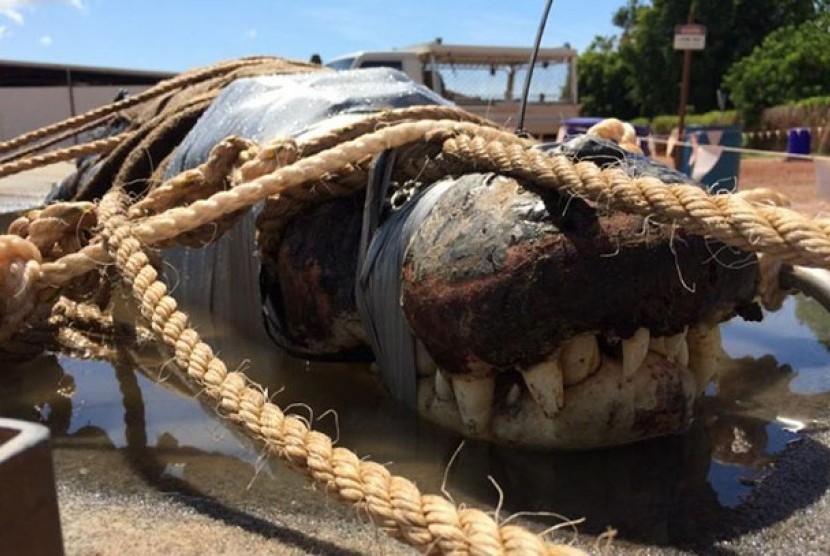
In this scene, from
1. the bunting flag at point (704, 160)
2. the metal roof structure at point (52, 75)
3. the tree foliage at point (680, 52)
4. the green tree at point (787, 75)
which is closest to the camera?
the bunting flag at point (704, 160)

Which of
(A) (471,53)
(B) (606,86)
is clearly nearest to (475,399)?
(A) (471,53)

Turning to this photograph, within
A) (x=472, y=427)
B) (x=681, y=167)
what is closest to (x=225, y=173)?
(x=472, y=427)

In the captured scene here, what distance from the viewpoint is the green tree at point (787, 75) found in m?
24.7

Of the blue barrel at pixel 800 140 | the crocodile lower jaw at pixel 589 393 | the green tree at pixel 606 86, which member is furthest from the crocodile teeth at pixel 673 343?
the green tree at pixel 606 86

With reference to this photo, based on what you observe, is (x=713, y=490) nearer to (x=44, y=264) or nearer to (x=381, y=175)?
(x=381, y=175)

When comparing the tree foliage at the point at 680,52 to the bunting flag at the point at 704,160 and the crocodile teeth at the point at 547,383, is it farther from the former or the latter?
the crocodile teeth at the point at 547,383

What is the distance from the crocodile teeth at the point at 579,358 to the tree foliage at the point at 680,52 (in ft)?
105

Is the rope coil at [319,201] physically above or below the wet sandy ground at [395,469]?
above

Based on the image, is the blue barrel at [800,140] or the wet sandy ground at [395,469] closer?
the wet sandy ground at [395,469]

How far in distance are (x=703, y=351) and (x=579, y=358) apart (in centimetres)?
39

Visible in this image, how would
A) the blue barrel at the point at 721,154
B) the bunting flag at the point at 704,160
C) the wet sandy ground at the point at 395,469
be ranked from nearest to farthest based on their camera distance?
the wet sandy ground at the point at 395,469
the bunting flag at the point at 704,160
the blue barrel at the point at 721,154

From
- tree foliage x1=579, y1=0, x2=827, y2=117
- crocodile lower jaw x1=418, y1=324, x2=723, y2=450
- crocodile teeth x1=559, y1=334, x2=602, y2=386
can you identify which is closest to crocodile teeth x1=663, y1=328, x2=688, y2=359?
crocodile lower jaw x1=418, y1=324, x2=723, y2=450

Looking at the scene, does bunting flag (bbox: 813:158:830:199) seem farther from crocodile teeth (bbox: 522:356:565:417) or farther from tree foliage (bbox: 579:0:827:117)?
tree foliage (bbox: 579:0:827:117)

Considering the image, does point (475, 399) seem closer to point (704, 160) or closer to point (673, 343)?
point (673, 343)
